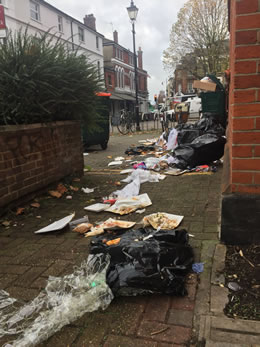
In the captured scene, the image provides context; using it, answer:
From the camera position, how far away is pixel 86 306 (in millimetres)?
1917

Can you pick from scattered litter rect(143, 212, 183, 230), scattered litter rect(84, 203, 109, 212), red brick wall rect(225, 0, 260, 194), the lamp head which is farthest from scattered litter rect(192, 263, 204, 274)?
the lamp head

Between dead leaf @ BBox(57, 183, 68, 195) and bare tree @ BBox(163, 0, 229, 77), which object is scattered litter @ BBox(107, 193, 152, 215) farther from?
bare tree @ BBox(163, 0, 229, 77)

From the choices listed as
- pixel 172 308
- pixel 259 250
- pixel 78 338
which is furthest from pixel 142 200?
pixel 78 338

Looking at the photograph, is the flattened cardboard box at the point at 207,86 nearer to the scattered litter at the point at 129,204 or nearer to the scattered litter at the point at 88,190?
the scattered litter at the point at 88,190

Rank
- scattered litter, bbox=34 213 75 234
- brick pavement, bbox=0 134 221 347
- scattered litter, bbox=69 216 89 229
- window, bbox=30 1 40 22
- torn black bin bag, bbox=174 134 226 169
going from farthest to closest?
window, bbox=30 1 40 22 < torn black bin bag, bbox=174 134 226 169 < scattered litter, bbox=69 216 89 229 < scattered litter, bbox=34 213 75 234 < brick pavement, bbox=0 134 221 347

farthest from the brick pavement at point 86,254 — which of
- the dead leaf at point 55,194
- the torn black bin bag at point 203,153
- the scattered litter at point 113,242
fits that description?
the torn black bin bag at point 203,153

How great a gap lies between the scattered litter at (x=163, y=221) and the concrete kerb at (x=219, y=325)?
112 centimetres

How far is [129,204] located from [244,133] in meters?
2.06

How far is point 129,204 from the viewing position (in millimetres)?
4012

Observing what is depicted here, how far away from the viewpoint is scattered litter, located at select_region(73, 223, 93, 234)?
3195mm

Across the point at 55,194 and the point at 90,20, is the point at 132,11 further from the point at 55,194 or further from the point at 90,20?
the point at 90,20

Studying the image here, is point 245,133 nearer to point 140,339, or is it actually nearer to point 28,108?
point 140,339

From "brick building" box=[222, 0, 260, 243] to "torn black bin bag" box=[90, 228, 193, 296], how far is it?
0.48 m

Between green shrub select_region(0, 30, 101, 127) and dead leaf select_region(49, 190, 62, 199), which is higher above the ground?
green shrub select_region(0, 30, 101, 127)
